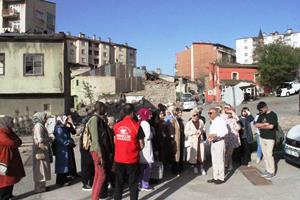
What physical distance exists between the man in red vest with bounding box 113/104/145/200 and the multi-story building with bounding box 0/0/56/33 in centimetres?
8555

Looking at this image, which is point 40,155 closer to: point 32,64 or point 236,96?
point 236,96

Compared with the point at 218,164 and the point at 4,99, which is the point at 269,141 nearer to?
the point at 218,164

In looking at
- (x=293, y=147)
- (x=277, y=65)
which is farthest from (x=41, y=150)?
(x=277, y=65)

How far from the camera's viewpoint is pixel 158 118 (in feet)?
33.5

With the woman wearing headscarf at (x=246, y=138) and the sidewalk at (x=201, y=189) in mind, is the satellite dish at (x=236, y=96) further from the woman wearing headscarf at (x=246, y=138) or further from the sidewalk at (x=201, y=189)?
the sidewalk at (x=201, y=189)

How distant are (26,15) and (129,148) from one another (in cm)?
8880

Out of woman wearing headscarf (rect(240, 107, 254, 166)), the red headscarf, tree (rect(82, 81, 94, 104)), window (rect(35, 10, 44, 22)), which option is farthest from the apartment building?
the red headscarf

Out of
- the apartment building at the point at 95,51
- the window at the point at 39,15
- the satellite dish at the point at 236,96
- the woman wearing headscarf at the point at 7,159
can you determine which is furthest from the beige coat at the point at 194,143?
the apartment building at the point at 95,51

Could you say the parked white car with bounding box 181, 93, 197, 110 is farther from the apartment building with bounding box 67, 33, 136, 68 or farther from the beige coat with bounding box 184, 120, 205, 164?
the apartment building with bounding box 67, 33, 136, 68

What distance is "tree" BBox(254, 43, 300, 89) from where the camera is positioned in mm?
64500

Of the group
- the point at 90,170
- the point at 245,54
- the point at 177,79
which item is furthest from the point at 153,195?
the point at 245,54

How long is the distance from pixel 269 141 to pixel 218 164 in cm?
126

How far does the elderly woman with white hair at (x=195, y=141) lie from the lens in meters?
10.9

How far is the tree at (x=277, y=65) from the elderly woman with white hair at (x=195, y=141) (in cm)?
→ 5594
